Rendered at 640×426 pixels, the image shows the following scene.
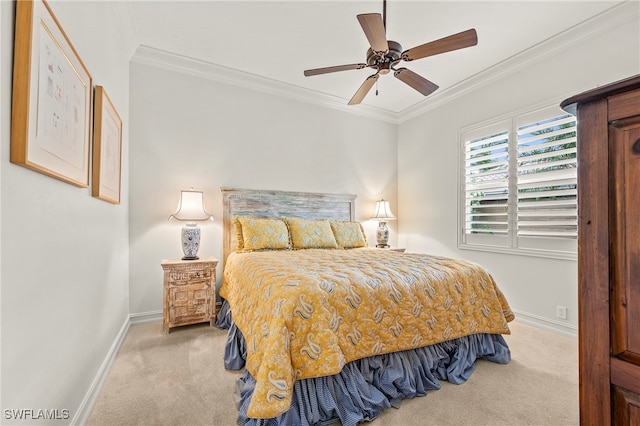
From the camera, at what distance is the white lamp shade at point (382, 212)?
4395mm

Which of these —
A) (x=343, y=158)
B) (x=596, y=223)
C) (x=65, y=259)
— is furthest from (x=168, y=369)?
(x=343, y=158)

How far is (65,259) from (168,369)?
119 centimetres

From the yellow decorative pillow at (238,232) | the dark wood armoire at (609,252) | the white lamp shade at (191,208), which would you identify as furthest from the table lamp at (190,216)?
the dark wood armoire at (609,252)

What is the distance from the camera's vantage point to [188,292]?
9.26 ft

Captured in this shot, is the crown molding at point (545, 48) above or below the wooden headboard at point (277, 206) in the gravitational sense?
above

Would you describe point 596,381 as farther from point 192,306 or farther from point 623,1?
point 623,1

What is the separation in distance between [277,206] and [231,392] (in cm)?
233

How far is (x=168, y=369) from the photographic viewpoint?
2088mm

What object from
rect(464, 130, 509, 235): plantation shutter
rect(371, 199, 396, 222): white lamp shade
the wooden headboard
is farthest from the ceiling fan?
rect(371, 199, 396, 222): white lamp shade

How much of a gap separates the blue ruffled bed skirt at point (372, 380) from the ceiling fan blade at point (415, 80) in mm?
2084

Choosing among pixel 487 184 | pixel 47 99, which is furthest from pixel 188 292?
pixel 487 184

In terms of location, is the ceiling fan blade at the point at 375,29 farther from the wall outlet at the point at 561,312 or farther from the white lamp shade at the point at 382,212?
the wall outlet at the point at 561,312

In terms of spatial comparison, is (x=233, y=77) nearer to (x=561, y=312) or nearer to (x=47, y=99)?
(x=47, y=99)

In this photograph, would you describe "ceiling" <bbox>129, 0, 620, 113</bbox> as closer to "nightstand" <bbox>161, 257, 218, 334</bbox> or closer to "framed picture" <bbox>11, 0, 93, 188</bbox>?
"framed picture" <bbox>11, 0, 93, 188</bbox>
